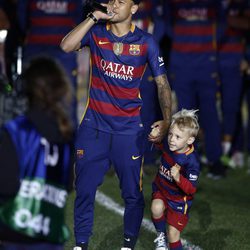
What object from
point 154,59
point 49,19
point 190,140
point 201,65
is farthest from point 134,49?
point 49,19

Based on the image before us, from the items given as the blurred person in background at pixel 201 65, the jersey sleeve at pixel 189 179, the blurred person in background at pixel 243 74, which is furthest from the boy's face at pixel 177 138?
the blurred person in background at pixel 243 74

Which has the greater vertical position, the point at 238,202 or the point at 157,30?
the point at 157,30

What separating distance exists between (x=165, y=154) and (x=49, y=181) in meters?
1.98

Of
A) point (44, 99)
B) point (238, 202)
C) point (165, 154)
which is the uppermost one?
point (44, 99)

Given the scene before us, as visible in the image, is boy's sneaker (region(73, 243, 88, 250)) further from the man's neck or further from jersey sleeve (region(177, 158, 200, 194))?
the man's neck

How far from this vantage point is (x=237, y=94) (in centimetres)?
1124

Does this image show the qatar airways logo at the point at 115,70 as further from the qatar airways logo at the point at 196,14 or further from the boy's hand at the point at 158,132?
the qatar airways logo at the point at 196,14

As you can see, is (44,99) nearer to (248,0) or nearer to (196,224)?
(196,224)

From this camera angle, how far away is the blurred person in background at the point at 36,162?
4.69 metres

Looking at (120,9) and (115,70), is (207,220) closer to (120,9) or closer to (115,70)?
(115,70)

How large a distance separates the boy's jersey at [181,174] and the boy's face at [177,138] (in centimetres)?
7

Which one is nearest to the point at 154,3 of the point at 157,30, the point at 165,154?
the point at 157,30

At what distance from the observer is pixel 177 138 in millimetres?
6566

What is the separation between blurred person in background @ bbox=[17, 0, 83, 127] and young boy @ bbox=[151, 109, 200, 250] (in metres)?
4.44
